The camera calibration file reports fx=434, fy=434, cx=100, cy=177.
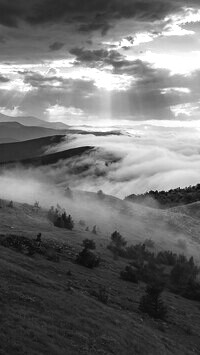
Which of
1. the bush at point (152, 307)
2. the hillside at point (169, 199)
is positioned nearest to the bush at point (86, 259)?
the bush at point (152, 307)

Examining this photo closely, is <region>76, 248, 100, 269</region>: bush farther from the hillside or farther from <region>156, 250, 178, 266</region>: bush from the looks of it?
the hillside

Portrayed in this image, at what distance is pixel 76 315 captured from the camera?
1753 cm

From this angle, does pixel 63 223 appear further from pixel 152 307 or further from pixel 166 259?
pixel 152 307

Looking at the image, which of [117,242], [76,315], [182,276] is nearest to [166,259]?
[117,242]

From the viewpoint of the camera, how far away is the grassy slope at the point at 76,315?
14641 mm

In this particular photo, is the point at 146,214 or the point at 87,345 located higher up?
the point at 146,214

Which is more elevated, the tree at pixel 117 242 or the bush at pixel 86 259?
the tree at pixel 117 242

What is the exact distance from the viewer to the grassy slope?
1464cm

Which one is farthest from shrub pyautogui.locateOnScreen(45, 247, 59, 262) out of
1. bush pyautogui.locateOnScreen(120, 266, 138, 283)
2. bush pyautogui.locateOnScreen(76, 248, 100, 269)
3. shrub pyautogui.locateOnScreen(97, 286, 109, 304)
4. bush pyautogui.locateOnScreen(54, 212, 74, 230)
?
bush pyautogui.locateOnScreen(54, 212, 74, 230)

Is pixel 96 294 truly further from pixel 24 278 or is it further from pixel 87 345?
pixel 87 345

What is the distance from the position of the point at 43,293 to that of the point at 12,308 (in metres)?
2.72

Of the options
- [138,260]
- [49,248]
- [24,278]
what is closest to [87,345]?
[24,278]

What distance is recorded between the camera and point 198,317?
23797 millimetres

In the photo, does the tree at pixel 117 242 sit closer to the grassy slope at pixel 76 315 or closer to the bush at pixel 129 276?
the grassy slope at pixel 76 315
